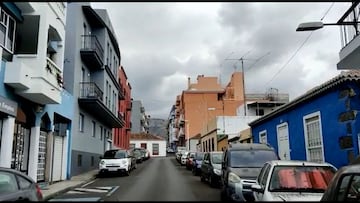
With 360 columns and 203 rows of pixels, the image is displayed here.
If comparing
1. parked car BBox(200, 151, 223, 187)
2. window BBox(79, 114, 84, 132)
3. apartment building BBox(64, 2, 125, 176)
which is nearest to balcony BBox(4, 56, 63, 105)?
apartment building BBox(64, 2, 125, 176)

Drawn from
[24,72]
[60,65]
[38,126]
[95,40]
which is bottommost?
[38,126]

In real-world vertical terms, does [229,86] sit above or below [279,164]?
above

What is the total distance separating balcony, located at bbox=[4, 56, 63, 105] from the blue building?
10.3m

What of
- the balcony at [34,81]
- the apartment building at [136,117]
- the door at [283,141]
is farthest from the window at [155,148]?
the balcony at [34,81]

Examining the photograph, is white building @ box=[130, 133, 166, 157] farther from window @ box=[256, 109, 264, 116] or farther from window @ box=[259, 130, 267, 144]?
window @ box=[259, 130, 267, 144]

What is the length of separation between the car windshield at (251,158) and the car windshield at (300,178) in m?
4.96

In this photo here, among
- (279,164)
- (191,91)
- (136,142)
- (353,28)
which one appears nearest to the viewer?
(279,164)

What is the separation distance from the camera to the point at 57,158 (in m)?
21.3

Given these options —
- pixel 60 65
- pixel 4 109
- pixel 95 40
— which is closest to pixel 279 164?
pixel 4 109

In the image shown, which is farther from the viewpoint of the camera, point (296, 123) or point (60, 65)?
point (60, 65)

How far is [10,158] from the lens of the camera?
47.8ft

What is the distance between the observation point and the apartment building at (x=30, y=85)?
14320 millimetres

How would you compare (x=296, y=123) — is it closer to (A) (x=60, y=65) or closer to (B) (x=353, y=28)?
(B) (x=353, y=28)

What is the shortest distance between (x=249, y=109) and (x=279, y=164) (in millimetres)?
43678
